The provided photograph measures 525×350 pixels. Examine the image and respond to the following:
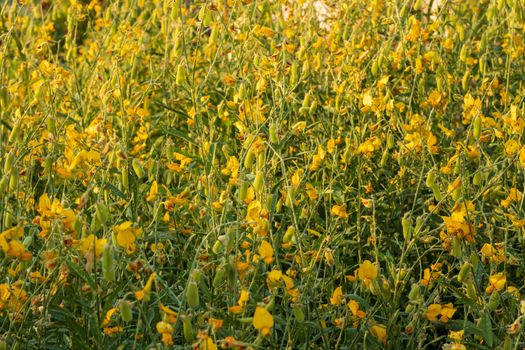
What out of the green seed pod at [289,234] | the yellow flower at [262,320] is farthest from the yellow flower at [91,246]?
the green seed pod at [289,234]

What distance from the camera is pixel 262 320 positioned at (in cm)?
139

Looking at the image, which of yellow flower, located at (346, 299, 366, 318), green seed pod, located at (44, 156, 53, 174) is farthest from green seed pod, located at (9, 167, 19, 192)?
yellow flower, located at (346, 299, 366, 318)

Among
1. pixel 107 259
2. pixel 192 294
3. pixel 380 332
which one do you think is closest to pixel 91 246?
pixel 107 259

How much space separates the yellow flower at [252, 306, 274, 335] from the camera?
54.7 inches

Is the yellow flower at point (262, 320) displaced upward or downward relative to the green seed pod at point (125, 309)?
upward

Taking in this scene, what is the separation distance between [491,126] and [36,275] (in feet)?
3.96

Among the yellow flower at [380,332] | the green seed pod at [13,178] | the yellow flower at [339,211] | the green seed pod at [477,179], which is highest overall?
the green seed pod at [477,179]

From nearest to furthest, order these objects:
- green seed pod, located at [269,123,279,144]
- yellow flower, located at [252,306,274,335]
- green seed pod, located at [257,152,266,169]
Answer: yellow flower, located at [252,306,274,335], green seed pod, located at [257,152,266,169], green seed pod, located at [269,123,279,144]

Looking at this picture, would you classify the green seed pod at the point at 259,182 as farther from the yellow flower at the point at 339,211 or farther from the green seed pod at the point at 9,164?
the green seed pod at the point at 9,164

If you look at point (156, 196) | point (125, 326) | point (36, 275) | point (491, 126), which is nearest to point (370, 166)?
point (491, 126)

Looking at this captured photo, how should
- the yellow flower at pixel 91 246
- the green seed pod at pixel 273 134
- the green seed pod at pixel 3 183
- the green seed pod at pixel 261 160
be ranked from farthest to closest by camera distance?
1. the green seed pod at pixel 273 134
2. the green seed pod at pixel 261 160
3. the green seed pod at pixel 3 183
4. the yellow flower at pixel 91 246

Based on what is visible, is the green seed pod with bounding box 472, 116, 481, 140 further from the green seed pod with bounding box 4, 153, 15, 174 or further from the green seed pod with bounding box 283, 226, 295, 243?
the green seed pod with bounding box 4, 153, 15, 174

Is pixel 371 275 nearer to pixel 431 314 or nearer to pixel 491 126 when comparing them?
pixel 431 314

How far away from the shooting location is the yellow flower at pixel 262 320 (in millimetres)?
1391
